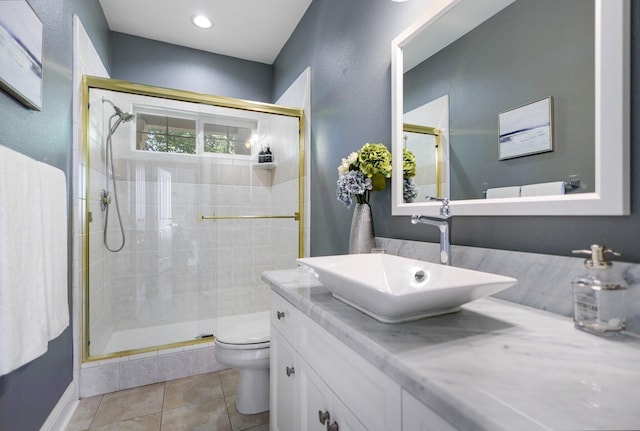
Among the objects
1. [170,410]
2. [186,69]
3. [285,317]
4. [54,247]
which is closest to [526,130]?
[285,317]

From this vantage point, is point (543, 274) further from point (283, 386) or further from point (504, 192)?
point (283, 386)

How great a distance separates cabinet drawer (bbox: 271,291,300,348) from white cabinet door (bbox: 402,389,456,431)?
20.8 inches

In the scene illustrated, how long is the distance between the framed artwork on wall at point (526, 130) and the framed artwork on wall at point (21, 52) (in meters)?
1.64

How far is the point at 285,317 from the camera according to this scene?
116cm

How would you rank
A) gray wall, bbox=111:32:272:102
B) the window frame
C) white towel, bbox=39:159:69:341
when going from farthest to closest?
gray wall, bbox=111:32:272:102
the window frame
white towel, bbox=39:159:69:341

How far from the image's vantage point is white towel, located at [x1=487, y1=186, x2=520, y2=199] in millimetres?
948

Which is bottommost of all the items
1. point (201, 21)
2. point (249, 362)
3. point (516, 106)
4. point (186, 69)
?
point (249, 362)

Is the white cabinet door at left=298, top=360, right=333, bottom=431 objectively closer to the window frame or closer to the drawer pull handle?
the drawer pull handle

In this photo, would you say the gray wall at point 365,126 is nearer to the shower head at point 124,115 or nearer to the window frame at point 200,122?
the window frame at point 200,122

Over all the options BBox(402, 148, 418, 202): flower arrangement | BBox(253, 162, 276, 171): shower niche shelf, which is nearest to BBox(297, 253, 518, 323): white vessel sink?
BBox(402, 148, 418, 202): flower arrangement

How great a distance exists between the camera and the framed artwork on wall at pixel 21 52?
41.6 inches

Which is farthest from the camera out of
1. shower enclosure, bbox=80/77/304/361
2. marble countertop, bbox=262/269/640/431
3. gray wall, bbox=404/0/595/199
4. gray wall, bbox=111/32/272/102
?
gray wall, bbox=111/32/272/102

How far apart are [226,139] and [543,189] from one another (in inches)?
90.4

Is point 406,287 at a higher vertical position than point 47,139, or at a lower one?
lower
